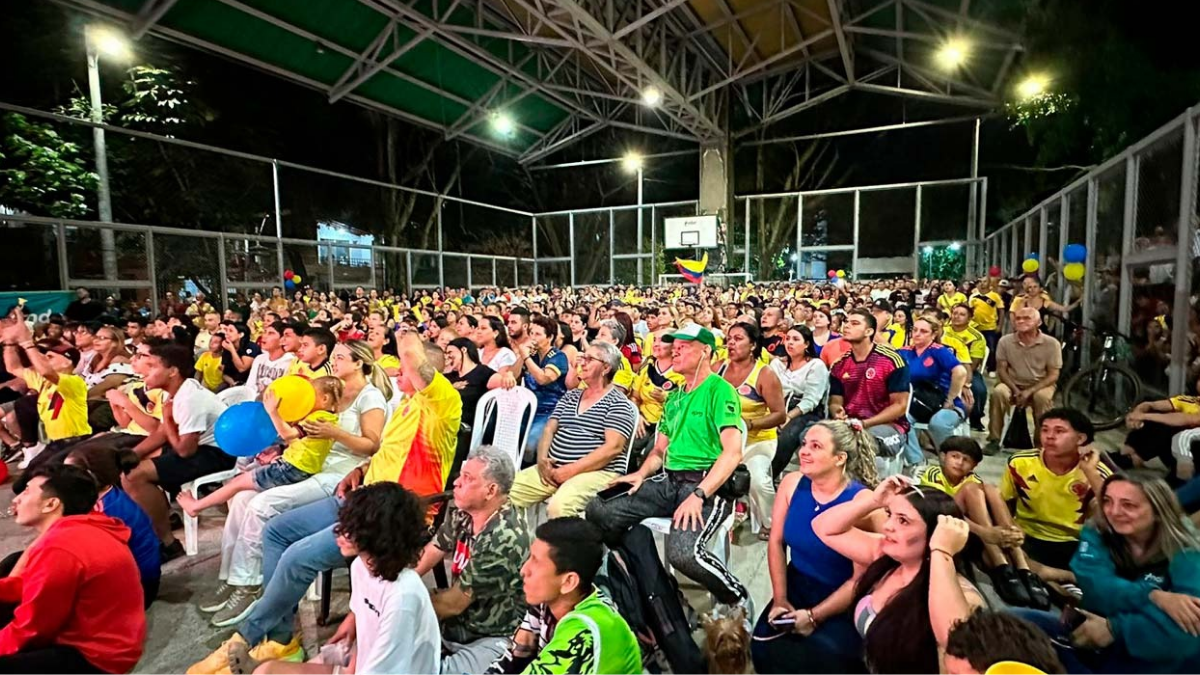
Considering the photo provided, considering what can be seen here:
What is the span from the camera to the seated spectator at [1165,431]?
3.54 meters

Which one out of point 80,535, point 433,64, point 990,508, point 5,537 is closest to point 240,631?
point 80,535

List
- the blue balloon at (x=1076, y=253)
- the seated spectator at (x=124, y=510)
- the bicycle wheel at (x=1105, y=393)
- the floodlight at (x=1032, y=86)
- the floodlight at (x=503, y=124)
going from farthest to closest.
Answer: the floodlight at (x=503, y=124)
the floodlight at (x=1032, y=86)
the blue balloon at (x=1076, y=253)
the bicycle wheel at (x=1105, y=393)
the seated spectator at (x=124, y=510)

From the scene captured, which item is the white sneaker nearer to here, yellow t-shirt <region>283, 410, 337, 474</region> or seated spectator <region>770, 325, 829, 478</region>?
yellow t-shirt <region>283, 410, 337, 474</region>

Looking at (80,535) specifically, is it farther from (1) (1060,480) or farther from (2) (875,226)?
(2) (875,226)

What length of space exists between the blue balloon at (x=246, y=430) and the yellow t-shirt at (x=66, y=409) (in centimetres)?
204

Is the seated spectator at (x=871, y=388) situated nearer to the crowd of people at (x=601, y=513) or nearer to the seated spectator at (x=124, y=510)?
the crowd of people at (x=601, y=513)

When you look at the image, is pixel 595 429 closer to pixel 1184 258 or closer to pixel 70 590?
pixel 70 590

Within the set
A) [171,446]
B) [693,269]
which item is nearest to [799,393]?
[171,446]

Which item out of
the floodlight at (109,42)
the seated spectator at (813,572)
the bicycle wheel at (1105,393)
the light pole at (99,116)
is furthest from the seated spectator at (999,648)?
the floodlight at (109,42)

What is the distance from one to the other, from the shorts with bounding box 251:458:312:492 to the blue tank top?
7.05ft

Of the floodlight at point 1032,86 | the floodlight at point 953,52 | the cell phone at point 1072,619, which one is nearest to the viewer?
the cell phone at point 1072,619

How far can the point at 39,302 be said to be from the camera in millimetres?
8242

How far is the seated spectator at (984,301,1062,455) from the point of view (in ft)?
14.6

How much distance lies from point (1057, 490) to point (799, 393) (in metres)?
1.52
